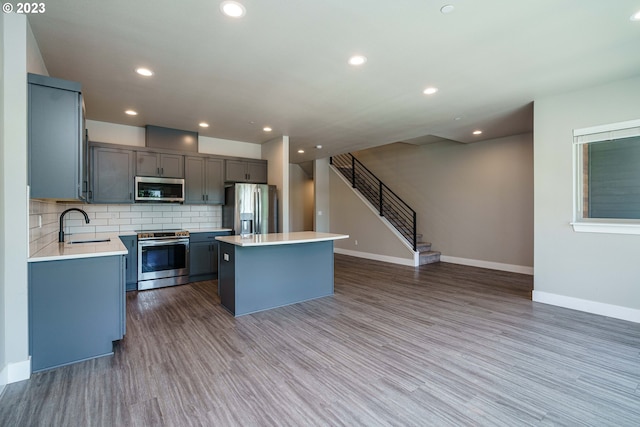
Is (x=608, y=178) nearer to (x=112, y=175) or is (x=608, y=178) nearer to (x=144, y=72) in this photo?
(x=144, y=72)

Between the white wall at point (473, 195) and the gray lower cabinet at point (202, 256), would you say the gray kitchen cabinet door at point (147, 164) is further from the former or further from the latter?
the white wall at point (473, 195)

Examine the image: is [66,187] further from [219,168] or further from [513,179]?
[513,179]

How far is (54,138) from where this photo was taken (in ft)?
8.45

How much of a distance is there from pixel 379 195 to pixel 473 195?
8.61 ft

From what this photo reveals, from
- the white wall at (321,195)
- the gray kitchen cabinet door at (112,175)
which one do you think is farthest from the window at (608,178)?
the gray kitchen cabinet door at (112,175)

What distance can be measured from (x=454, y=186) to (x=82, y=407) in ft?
24.2

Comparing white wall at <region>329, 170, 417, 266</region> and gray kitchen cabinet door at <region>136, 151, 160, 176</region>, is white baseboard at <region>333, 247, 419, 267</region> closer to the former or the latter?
white wall at <region>329, 170, 417, 266</region>

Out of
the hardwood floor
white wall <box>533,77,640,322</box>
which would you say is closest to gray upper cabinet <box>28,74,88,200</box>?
the hardwood floor

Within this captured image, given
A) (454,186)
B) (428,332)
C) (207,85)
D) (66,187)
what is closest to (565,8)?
(428,332)

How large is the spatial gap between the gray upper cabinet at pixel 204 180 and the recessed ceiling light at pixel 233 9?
374cm

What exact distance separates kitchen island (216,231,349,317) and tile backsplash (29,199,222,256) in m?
2.14

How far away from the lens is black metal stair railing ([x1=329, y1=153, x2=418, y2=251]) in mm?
7918

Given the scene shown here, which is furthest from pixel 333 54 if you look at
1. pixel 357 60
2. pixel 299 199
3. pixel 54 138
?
pixel 299 199

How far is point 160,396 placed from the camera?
2094 millimetres
